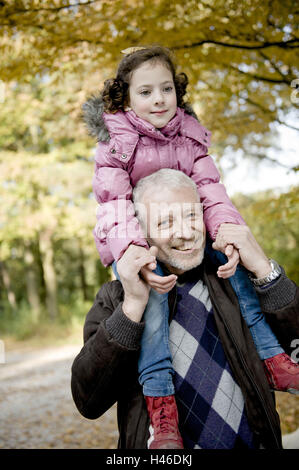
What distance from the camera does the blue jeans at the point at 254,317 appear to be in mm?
1674

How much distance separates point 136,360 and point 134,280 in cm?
40

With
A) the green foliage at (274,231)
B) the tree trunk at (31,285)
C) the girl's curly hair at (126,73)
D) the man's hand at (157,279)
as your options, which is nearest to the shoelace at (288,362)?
the man's hand at (157,279)

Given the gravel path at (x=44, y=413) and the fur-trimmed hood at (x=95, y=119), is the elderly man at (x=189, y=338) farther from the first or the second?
the gravel path at (x=44, y=413)

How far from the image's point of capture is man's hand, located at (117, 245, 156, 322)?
1.54m

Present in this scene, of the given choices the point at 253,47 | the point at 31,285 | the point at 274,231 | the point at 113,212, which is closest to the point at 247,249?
the point at 113,212

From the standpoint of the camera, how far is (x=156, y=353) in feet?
5.29

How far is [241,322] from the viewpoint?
1.70m

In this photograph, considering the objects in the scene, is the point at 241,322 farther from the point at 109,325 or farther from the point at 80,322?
the point at 80,322

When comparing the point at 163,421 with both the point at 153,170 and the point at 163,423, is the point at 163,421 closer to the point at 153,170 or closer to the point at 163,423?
the point at 163,423

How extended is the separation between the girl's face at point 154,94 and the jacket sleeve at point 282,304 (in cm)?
90

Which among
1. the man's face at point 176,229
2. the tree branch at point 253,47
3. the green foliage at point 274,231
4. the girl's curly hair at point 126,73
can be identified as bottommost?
the green foliage at point 274,231

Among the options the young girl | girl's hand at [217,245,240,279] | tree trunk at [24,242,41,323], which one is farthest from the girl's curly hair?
tree trunk at [24,242,41,323]
